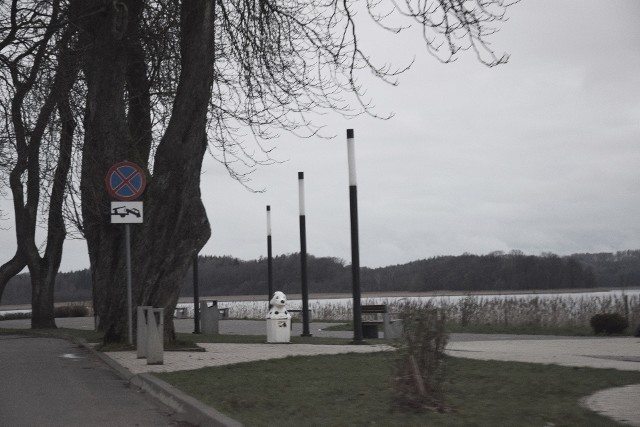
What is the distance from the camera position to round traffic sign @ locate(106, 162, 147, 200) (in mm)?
18672

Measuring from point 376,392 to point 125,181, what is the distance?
30.5ft

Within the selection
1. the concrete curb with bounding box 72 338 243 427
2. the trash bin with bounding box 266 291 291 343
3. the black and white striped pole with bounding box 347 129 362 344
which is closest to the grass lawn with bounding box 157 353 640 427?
the concrete curb with bounding box 72 338 243 427

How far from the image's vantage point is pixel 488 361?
14617 millimetres

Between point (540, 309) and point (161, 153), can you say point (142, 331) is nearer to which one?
point (161, 153)

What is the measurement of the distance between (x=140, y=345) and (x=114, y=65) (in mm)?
6215

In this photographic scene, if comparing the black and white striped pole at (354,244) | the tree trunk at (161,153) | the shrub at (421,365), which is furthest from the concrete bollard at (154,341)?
the shrub at (421,365)

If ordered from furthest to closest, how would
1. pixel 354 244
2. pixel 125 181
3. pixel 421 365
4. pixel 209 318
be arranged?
pixel 209 318 → pixel 354 244 → pixel 125 181 → pixel 421 365

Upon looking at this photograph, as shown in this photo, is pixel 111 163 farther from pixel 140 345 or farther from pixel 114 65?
pixel 140 345

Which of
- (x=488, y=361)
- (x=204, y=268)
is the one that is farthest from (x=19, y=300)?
(x=488, y=361)

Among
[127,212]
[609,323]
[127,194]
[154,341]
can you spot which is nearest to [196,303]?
[609,323]

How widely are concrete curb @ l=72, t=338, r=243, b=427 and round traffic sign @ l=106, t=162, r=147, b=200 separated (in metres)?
4.51

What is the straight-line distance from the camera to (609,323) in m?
24.3

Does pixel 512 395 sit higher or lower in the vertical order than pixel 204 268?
lower

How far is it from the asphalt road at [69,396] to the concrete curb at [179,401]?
123 millimetres
